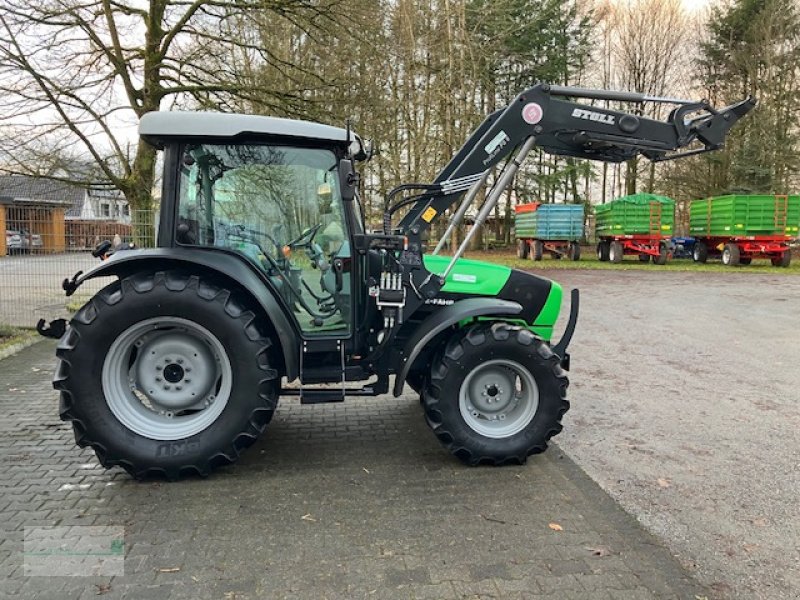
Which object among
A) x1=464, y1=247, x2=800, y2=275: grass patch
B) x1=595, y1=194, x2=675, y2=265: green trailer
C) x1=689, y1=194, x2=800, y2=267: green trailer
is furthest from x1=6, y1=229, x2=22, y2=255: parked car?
x1=689, y1=194, x2=800, y2=267: green trailer

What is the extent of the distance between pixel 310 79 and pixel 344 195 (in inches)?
320

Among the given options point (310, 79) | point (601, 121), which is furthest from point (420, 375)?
point (310, 79)

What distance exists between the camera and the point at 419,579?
2.80m

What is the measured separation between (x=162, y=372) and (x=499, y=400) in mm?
2318

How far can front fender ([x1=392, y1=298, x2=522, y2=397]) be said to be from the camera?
4.02 meters

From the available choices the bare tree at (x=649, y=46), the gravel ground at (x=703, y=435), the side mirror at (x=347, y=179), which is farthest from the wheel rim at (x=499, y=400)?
the bare tree at (x=649, y=46)

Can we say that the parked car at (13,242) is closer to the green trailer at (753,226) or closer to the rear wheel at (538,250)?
the rear wheel at (538,250)

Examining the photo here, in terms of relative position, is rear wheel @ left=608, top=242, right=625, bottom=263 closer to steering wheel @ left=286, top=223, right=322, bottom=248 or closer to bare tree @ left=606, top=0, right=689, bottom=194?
bare tree @ left=606, top=0, right=689, bottom=194

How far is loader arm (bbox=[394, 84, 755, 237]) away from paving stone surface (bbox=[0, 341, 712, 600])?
176 cm

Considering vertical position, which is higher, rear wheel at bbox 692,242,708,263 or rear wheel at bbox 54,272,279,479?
rear wheel at bbox 692,242,708,263

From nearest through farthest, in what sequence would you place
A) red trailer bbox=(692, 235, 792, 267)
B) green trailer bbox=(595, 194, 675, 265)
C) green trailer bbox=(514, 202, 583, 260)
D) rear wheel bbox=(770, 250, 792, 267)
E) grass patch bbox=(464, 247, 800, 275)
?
grass patch bbox=(464, 247, 800, 275), red trailer bbox=(692, 235, 792, 267), rear wheel bbox=(770, 250, 792, 267), green trailer bbox=(595, 194, 675, 265), green trailer bbox=(514, 202, 583, 260)

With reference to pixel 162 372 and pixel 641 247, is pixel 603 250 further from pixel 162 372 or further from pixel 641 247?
pixel 162 372

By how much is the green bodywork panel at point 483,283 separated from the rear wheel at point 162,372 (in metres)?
1.41

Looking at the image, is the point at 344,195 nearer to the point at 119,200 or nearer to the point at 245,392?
the point at 245,392
